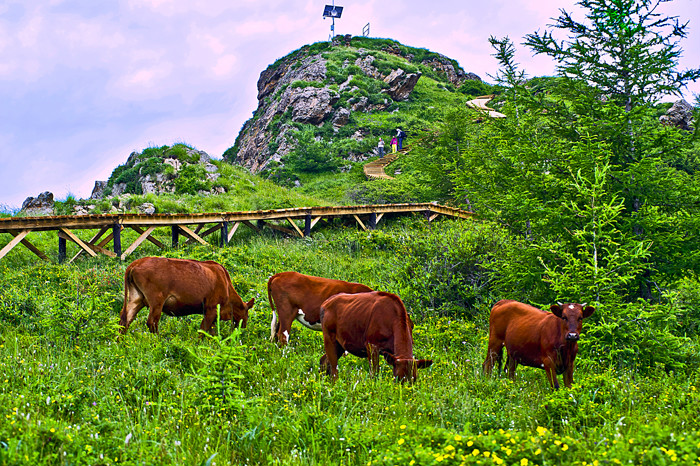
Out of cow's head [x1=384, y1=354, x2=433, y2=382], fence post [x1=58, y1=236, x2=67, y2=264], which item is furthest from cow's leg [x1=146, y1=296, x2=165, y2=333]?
fence post [x1=58, y1=236, x2=67, y2=264]

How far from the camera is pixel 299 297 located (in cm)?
868

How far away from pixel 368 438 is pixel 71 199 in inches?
912

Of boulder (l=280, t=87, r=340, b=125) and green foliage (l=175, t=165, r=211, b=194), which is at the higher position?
boulder (l=280, t=87, r=340, b=125)

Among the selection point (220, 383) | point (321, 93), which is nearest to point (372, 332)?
point (220, 383)

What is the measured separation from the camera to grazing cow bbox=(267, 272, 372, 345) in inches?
333

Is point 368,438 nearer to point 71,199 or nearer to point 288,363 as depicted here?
point 288,363

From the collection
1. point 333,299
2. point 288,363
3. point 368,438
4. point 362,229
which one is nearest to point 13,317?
point 288,363

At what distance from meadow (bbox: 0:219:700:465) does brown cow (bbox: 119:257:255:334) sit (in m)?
0.47

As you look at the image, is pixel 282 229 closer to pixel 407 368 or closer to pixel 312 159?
pixel 407 368

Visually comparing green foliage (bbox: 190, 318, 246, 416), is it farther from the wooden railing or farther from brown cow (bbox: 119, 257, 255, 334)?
the wooden railing

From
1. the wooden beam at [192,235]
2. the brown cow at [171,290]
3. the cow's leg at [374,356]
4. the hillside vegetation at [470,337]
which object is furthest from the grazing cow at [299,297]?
the wooden beam at [192,235]

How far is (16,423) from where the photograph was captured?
3.74 meters

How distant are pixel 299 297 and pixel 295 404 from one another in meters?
3.48

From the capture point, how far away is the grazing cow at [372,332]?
6.15 metres
